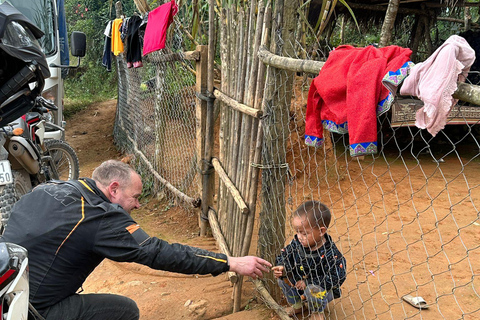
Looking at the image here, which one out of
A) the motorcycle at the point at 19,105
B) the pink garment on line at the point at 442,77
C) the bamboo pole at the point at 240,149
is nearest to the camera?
the pink garment on line at the point at 442,77

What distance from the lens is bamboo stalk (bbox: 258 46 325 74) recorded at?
207cm

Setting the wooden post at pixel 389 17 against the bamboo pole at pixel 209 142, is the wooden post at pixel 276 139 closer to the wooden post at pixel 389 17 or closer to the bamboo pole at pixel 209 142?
the bamboo pole at pixel 209 142

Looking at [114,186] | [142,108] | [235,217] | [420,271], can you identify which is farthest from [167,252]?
[142,108]

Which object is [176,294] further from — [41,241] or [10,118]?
[10,118]

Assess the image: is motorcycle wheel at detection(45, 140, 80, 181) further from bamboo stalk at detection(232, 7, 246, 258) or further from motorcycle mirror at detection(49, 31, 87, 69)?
bamboo stalk at detection(232, 7, 246, 258)

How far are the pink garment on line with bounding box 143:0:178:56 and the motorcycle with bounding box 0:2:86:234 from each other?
1.39 meters

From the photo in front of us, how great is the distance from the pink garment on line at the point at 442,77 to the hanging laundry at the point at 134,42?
5197 millimetres

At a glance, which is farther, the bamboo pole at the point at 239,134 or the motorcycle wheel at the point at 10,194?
the motorcycle wheel at the point at 10,194

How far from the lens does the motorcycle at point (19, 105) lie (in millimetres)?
3307

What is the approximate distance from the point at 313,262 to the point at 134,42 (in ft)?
14.9

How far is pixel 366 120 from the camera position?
1.62 meters

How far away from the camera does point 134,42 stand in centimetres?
607

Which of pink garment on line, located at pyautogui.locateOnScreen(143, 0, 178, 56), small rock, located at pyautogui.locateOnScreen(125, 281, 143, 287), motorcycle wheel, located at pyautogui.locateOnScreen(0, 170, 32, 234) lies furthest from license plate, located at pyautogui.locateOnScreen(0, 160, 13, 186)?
pink garment on line, located at pyautogui.locateOnScreen(143, 0, 178, 56)

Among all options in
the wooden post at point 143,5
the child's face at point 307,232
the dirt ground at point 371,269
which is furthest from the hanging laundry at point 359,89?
the wooden post at point 143,5
